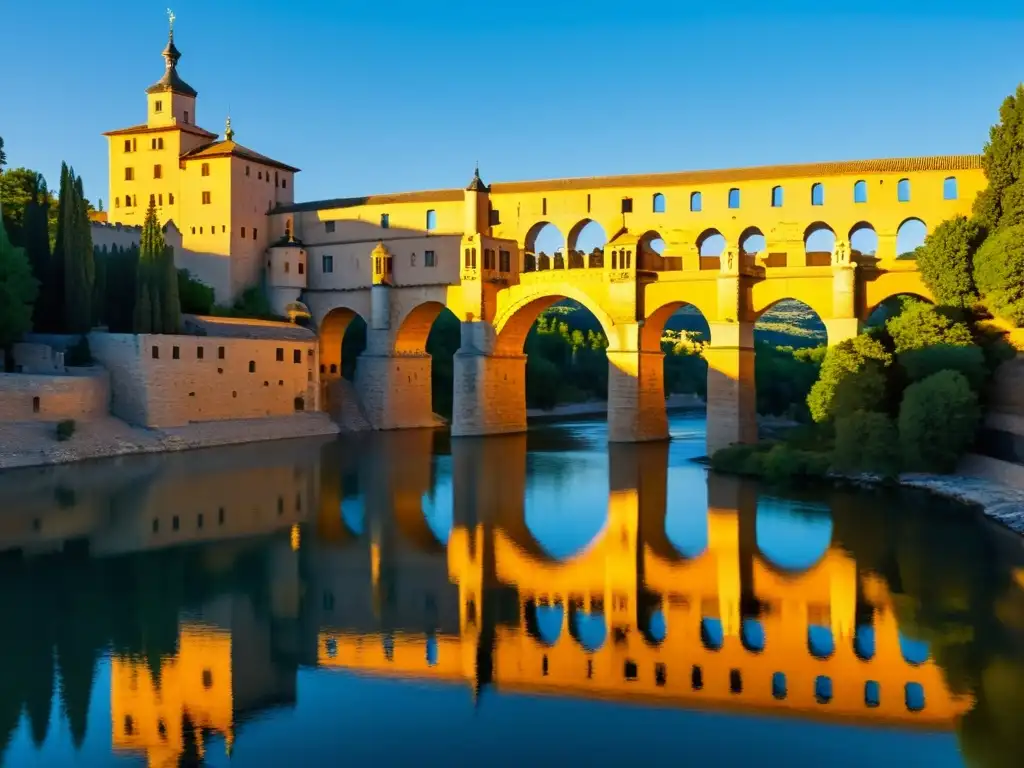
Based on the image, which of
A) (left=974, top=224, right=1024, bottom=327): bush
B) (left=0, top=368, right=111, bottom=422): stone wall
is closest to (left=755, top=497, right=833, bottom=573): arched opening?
(left=974, top=224, right=1024, bottom=327): bush

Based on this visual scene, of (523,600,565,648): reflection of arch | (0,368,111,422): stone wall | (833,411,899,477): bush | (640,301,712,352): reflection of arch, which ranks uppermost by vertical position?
(640,301,712,352): reflection of arch

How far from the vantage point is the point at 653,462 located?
99.3 feet

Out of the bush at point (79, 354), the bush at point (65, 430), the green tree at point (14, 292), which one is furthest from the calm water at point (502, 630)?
the bush at point (79, 354)

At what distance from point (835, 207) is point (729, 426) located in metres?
8.20

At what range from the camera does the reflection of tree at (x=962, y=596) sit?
384 inches

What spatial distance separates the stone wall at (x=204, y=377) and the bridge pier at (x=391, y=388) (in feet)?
9.07

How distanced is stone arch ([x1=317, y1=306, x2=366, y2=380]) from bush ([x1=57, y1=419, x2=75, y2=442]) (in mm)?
15187

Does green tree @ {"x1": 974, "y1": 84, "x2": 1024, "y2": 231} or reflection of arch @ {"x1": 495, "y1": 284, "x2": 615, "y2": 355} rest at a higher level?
green tree @ {"x1": 974, "y1": 84, "x2": 1024, "y2": 231}

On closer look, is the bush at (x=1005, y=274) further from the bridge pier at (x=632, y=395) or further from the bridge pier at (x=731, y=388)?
the bridge pier at (x=632, y=395)

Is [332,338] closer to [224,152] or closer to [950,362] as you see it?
[224,152]

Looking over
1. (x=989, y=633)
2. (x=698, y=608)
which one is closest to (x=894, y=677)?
(x=989, y=633)

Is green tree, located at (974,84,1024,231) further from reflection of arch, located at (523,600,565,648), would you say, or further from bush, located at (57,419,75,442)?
bush, located at (57,419,75,442)

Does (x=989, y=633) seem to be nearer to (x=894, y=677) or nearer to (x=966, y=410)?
(x=894, y=677)

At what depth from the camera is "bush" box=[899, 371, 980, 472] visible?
23531mm
